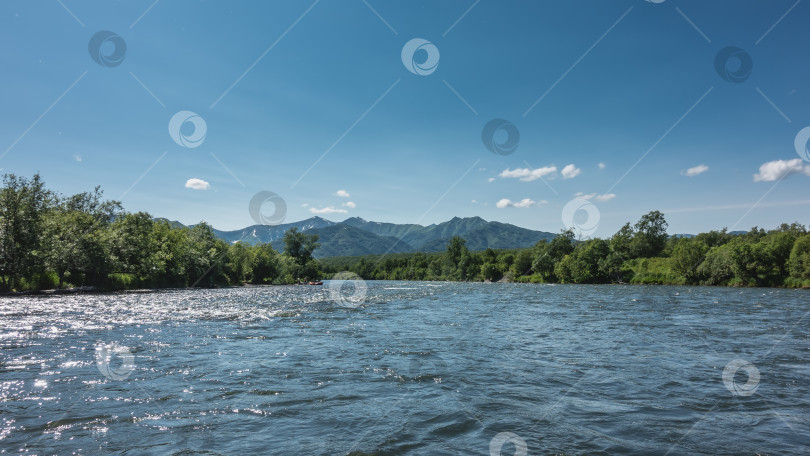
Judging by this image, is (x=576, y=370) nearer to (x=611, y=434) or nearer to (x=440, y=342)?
(x=611, y=434)

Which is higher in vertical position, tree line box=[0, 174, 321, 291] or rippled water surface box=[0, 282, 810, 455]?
tree line box=[0, 174, 321, 291]

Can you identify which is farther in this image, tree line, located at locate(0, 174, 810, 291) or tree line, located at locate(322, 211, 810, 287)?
tree line, located at locate(322, 211, 810, 287)

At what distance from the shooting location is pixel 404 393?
10.4 meters

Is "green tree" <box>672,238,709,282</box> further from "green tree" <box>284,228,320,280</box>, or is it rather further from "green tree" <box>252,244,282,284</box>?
"green tree" <box>252,244,282,284</box>

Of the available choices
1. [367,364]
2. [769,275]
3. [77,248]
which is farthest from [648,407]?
[769,275]

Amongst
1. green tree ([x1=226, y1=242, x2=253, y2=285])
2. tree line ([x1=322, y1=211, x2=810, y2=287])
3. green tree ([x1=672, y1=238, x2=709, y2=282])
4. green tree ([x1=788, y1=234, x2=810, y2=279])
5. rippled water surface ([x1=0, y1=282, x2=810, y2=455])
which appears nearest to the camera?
rippled water surface ([x1=0, y1=282, x2=810, y2=455])

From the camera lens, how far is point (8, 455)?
6.49m

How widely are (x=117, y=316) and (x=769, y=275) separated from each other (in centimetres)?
10179

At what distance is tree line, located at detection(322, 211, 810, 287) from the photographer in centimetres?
7700

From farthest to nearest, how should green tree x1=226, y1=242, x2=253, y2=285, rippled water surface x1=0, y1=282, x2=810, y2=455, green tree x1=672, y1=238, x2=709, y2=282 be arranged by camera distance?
green tree x1=226, y1=242, x2=253, y2=285, green tree x1=672, y1=238, x2=709, y2=282, rippled water surface x1=0, y1=282, x2=810, y2=455

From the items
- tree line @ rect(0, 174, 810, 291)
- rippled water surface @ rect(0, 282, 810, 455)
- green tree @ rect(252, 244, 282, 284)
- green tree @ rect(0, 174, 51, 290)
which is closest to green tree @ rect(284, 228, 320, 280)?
tree line @ rect(0, 174, 810, 291)

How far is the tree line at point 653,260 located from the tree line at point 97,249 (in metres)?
90.8

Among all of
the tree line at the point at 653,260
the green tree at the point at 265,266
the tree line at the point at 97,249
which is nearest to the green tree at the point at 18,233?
the tree line at the point at 97,249

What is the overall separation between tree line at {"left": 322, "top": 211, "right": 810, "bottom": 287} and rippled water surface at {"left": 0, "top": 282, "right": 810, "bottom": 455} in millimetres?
74683
